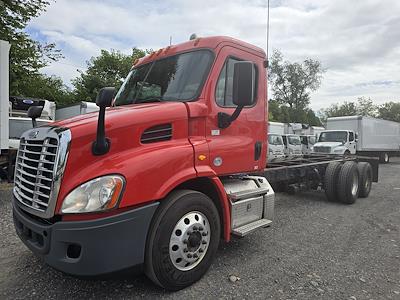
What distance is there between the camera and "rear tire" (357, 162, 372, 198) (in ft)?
28.1

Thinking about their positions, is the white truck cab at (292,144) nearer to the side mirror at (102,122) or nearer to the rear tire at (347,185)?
the rear tire at (347,185)

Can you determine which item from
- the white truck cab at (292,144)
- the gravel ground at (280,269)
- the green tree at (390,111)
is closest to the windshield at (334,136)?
the white truck cab at (292,144)

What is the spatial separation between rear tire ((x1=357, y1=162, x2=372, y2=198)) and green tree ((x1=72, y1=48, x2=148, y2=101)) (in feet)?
66.5

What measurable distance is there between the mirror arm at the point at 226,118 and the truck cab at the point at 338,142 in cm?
1787

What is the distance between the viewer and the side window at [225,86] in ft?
12.3

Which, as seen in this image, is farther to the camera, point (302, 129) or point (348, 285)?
point (302, 129)

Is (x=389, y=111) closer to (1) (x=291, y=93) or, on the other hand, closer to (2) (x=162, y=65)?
(1) (x=291, y=93)

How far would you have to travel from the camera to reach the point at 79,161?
2.78 metres

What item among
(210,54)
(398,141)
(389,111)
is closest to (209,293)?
(210,54)

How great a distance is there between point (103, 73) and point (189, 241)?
26.1 metres

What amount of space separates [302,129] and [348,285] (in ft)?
102

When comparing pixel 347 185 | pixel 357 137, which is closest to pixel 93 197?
pixel 347 185

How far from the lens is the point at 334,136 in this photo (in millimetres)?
21391

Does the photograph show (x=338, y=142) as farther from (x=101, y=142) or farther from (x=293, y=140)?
(x=101, y=142)
